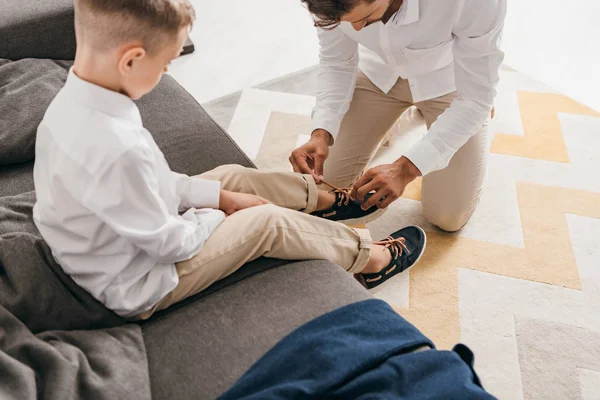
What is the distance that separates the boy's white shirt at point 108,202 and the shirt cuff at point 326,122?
61cm

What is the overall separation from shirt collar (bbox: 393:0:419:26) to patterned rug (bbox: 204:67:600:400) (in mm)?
653

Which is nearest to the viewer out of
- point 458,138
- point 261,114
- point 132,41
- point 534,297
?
point 132,41

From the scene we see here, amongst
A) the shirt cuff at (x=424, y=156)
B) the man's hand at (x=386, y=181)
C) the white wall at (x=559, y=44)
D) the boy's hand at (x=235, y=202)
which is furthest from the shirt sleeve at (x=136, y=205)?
the white wall at (x=559, y=44)

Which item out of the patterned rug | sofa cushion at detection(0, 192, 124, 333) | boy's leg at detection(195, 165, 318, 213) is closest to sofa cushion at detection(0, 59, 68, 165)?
sofa cushion at detection(0, 192, 124, 333)

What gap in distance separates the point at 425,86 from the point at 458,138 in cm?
24

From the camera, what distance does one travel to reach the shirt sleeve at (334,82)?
1.57m

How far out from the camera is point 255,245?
1.13 metres

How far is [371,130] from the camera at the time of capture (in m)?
1.71

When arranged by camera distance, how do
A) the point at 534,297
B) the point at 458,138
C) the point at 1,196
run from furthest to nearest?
the point at 534,297, the point at 458,138, the point at 1,196

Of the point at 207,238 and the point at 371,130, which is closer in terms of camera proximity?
the point at 207,238

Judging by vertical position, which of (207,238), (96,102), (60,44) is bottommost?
(207,238)

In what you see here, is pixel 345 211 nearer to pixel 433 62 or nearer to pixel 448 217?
pixel 448 217

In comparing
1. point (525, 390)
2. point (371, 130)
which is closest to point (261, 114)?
point (371, 130)

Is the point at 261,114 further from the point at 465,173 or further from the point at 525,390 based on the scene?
the point at 525,390
